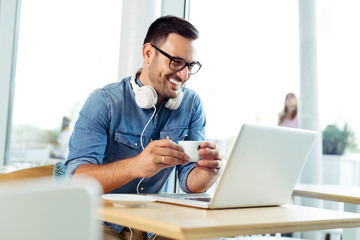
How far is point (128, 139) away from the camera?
2.11 meters

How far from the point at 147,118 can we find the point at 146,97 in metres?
0.13

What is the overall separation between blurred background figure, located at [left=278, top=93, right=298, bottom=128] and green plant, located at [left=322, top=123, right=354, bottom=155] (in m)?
0.19

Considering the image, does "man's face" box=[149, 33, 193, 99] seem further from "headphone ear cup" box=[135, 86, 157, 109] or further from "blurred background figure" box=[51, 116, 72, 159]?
"blurred background figure" box=[51, 116, 72, 159]

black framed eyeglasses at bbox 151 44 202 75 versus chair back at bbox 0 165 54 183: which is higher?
black framed eyeglasses at bbox 151 44 202 75

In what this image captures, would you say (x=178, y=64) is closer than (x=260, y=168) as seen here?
No

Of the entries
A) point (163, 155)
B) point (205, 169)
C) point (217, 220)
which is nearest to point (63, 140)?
point (205, 169)

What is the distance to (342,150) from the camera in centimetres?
258

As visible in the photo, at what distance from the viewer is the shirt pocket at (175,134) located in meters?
2.20

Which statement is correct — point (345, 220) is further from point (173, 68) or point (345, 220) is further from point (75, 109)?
point (75, 109)

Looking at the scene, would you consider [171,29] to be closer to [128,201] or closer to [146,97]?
[146,97]

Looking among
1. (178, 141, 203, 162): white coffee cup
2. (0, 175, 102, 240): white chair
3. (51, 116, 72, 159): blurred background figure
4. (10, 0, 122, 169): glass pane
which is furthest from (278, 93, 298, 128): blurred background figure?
(51, 116, 72, 159): blurred background figure

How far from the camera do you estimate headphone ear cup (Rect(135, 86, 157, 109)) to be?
2.06 m

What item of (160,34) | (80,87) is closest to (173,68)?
(160,34)

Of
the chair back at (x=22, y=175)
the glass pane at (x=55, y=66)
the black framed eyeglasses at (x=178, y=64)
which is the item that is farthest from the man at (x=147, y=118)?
the glass pane at (x=55, y=66)
